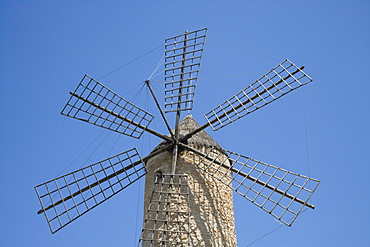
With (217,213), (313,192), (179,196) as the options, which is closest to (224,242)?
(217,213)

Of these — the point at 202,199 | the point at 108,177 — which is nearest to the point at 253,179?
the point at 202,199

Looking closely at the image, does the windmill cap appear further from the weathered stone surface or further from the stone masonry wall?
the stone masonry wall

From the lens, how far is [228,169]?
291 inches

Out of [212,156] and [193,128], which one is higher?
[193,128]

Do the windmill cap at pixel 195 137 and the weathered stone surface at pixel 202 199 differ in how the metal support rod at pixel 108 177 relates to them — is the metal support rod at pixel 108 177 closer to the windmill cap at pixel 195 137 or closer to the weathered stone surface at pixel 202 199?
the weathered stone surface at pixel 202 199

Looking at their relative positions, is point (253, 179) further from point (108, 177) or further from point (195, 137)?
point (108, 177)

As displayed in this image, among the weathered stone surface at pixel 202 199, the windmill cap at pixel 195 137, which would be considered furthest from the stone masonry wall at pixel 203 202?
the windmill cap at pixel 195 137

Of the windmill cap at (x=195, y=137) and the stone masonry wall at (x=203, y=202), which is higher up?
the windmill cap at (x=195, y=137)

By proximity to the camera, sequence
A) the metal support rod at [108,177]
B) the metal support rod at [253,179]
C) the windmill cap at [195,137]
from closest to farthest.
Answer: the metal support rod at [253,179]
the metal support rod at [108,177]
the windmill cap at [195,137]

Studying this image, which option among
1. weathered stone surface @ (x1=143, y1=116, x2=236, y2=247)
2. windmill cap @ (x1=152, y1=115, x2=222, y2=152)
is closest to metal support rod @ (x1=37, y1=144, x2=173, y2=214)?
weathered stone surface @ (x1=143, y1=116, x2=236, y2=247)

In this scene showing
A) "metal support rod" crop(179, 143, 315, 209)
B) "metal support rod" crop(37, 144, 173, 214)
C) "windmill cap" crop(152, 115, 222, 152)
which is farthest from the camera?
"windmill cap" crop(152, 115, 222, 152)

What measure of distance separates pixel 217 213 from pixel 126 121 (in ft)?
6.30

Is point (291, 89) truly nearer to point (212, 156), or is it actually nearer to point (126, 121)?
point (212, 156)

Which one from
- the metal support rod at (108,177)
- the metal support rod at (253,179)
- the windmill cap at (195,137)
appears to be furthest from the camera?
the windmill cap at (195,137)
